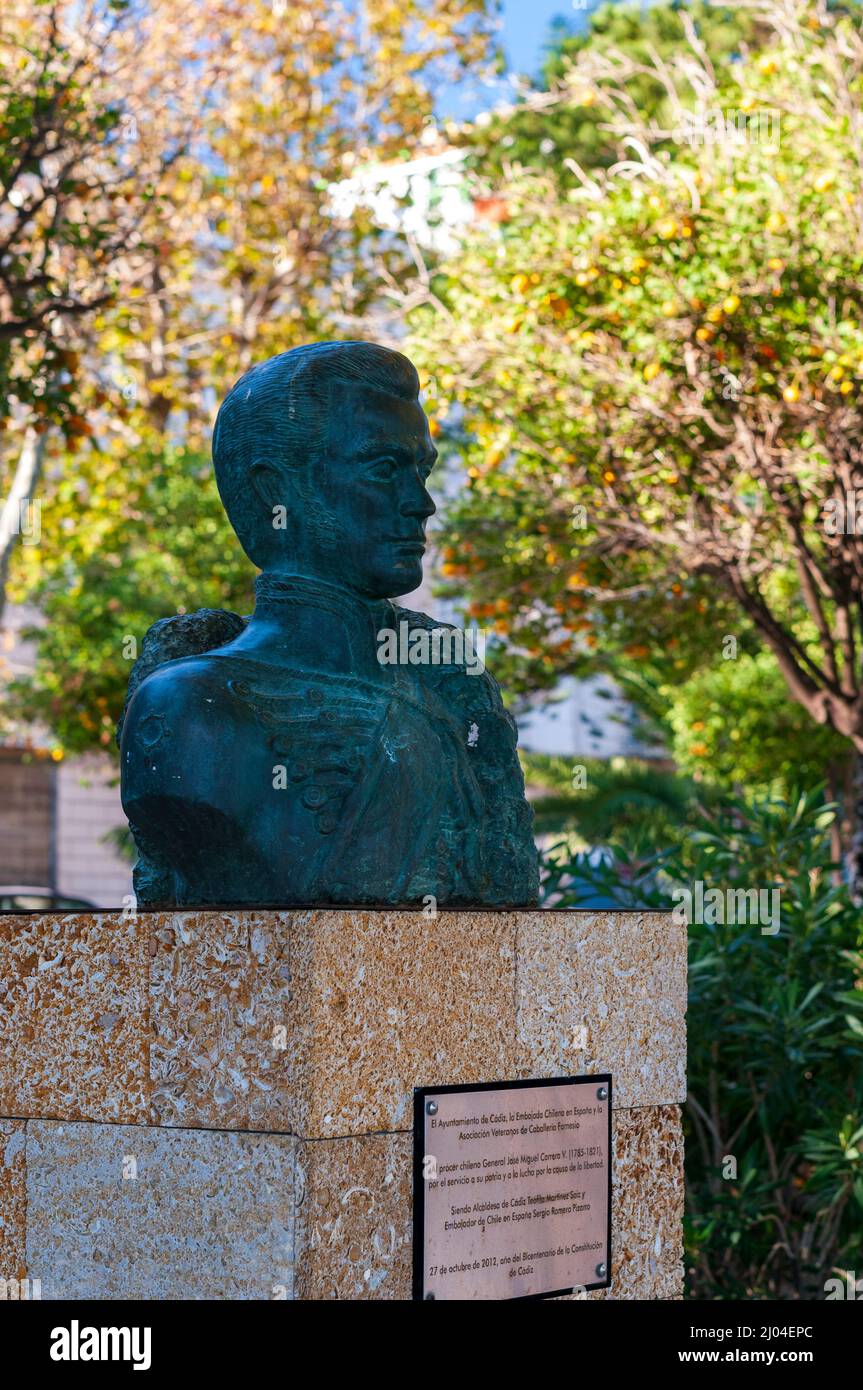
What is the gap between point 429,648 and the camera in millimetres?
4285

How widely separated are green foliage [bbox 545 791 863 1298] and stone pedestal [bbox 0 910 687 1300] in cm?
189

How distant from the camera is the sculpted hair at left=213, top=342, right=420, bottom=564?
13.4ft

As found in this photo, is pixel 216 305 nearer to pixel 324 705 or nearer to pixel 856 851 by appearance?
pixel 856 851

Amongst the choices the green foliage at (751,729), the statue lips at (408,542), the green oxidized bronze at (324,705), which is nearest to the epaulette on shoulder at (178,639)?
the green oxidized bronze at (324,705)

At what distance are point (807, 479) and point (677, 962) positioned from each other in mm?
5327

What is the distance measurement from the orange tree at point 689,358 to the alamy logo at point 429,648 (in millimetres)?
4607

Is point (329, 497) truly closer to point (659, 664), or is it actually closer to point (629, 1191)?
point (629, 1191)

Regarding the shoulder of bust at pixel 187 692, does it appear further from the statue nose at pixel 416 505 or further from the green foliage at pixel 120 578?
the green foliage at pixel 120 578

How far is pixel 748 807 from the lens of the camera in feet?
21.8

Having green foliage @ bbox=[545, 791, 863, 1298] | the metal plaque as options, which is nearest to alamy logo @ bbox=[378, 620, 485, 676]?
the metal plaque

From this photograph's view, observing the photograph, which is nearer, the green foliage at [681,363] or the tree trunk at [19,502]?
the green foliage at [681,363]

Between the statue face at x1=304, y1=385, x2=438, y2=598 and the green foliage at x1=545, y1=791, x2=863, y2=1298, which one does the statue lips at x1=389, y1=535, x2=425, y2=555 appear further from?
the green foliage at x1=545, y1=791, x2=863, y2=1298

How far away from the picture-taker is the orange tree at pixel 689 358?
8781 millimetres

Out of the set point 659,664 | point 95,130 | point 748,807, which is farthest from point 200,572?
point 748,807
